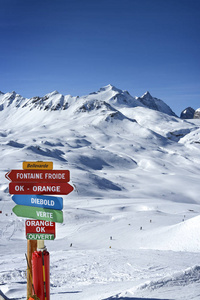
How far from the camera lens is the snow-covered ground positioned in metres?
8.96

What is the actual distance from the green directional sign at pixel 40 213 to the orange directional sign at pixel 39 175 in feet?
1.93

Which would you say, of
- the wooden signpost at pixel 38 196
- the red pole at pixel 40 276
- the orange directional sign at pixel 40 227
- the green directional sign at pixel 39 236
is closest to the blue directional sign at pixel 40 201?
the wooden signpost at pixel 38 196

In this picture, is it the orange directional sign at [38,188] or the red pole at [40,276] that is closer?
the red pole at [40,276]

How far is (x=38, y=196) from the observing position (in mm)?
6012

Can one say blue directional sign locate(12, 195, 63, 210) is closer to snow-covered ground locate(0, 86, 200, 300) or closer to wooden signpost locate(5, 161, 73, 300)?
wooden signpost locate(5, 161, 73, 300)

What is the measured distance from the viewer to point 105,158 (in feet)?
308

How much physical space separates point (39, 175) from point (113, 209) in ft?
120

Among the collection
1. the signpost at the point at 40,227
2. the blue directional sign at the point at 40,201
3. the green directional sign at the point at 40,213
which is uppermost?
the blue directional sign at the point at 40,201

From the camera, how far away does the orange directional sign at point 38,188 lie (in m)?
5.99

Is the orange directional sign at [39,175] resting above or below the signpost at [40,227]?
above

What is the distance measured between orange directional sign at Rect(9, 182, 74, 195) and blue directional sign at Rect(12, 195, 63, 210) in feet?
0.28

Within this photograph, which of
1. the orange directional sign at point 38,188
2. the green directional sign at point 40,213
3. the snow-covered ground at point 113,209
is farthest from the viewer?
the snow-covered ground at point 113,209

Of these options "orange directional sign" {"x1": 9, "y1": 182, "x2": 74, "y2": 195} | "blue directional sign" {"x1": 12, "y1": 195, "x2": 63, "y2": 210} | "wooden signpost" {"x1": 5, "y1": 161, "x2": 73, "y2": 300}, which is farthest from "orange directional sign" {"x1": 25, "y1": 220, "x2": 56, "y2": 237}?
"orange directional sign" {"x1": 9, "y1": 182, "x2": 74, "y2": 195}

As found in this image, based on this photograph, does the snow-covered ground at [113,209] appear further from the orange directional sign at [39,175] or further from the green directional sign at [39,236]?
the green directional sign at [39,236]
